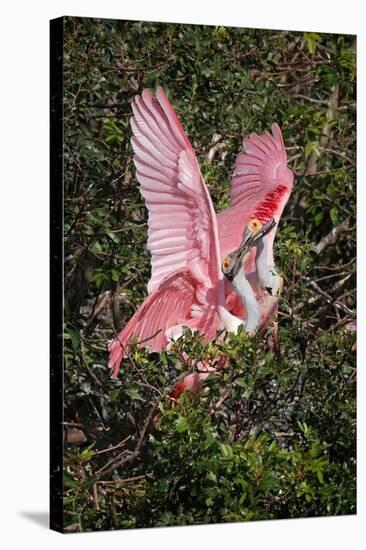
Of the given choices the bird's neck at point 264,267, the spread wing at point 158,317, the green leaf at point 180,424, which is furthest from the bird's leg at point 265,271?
the green leaf at point 180,424

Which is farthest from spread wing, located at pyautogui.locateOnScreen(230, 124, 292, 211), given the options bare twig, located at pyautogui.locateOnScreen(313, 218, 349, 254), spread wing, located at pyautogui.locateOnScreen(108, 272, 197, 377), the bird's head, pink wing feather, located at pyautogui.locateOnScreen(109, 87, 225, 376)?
spread wing, located at pyautogui.locateOnScreen(108, 272, 197, 377)

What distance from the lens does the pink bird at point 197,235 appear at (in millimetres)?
7223

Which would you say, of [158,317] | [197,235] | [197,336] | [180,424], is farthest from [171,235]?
[180,424]

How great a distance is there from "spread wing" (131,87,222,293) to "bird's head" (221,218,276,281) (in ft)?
0.19

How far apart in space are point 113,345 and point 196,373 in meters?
0.45

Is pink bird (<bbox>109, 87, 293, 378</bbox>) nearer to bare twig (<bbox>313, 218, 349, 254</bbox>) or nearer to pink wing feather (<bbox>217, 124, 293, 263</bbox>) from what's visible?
pink wing feather (<bbox>217, 124, 293, 263</bbox>)

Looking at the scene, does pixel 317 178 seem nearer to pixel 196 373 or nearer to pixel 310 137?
pixel 310 137

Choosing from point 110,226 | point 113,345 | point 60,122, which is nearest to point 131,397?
point 113,345

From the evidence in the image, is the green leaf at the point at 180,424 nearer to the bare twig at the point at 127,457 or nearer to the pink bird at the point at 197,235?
the bare twig at the point at 127,457

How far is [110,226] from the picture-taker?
7109 millimetres

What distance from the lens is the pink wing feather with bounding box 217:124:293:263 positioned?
744cm

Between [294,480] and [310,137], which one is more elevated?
[310,137]

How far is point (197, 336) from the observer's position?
735 centimetres

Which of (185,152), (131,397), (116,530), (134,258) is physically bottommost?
(116,530)
